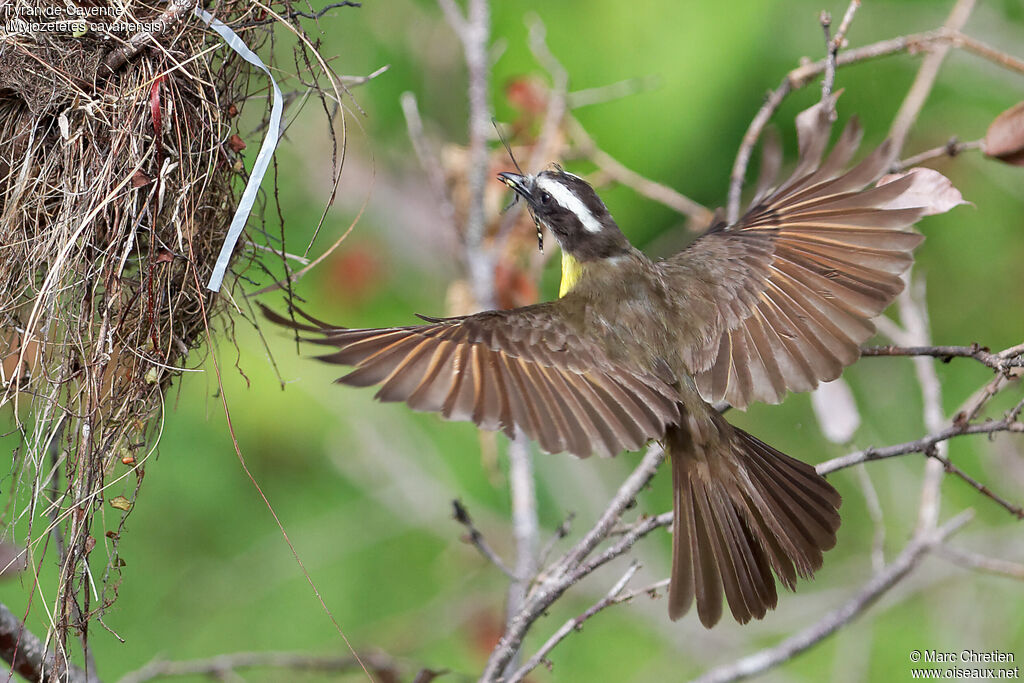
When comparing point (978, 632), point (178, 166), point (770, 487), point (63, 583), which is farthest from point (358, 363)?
point (978, 632)

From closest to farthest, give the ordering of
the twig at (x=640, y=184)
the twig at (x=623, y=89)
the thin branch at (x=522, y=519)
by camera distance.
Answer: the thin branch at (x=522, y=519) → the twig at (x=640, y=184) → the twig at (x=623, y=89)

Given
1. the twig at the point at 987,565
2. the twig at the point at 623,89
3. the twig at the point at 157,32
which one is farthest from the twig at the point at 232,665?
the twig at the point at 623,89

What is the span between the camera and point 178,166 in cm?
210

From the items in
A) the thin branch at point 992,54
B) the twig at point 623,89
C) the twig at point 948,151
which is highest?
the twig at point 623,89

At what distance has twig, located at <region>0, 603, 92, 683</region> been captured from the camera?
1.84 meters

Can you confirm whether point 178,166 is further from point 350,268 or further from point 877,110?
point 877,110

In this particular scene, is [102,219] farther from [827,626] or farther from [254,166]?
[827,626]

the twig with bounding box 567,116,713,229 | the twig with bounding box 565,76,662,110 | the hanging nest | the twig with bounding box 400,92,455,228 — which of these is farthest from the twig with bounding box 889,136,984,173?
the twig with bounding box 565,76,662,110

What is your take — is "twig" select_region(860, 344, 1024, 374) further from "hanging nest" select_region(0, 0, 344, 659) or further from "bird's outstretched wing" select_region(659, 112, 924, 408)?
"hanging nest" select_region(0, 0, 344, 659)

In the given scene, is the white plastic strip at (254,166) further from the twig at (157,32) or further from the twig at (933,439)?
the twig at (933,439)

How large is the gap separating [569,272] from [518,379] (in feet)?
1.93

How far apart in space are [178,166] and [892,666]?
13.3ft

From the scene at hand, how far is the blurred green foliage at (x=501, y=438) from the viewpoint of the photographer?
15.3 ft

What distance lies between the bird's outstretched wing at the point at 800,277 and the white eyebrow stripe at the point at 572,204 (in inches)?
8.7
